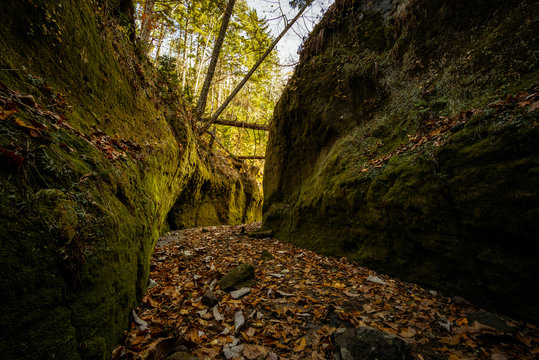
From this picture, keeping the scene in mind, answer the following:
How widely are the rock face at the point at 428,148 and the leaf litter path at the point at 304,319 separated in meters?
0.39

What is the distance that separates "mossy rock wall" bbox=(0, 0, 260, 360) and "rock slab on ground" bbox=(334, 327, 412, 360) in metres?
1.94

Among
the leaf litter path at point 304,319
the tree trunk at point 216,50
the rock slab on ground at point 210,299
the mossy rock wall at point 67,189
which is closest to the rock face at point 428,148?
the leaf litter path at point 304,319

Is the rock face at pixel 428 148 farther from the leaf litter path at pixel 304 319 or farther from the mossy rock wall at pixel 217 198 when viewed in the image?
the mossy rock wall at pixel 217 198

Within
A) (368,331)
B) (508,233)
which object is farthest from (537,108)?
(368,331)

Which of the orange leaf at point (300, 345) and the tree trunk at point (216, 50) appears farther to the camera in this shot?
the tree trunk at point (216, 50)

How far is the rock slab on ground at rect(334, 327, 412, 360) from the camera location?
163 centimetres

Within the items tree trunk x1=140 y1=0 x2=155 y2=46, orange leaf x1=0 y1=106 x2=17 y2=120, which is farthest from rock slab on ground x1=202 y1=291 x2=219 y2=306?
tree trunk x1=140 y1=0 x2=155 y2=46

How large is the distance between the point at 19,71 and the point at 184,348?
122 inches

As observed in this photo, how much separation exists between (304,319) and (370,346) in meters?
0.83

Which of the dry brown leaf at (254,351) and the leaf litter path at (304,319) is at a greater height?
the leaf litter path at (304,319)

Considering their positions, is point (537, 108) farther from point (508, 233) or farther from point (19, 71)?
point (19, 71)

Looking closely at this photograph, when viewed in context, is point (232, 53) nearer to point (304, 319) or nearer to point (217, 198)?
point (217, 198)

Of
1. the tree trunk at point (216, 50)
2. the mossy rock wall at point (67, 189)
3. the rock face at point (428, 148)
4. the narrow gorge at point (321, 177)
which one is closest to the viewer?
the mossy rock wall at point (67, 189)

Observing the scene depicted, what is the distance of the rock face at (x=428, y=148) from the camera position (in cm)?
227
